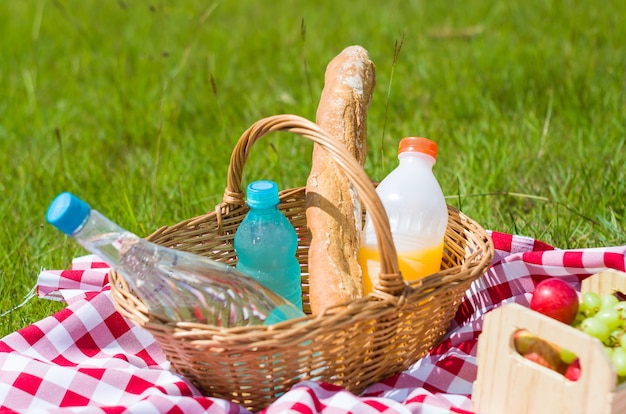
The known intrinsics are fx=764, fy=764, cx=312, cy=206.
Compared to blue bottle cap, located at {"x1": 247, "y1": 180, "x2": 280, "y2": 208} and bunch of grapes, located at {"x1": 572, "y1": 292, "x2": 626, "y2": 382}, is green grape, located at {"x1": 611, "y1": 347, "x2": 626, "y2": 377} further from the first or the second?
blue bottle cap, located at {"x1": 247, "y1": 180, "x2": 280, "y2": 208}

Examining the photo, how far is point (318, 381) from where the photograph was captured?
1.35m

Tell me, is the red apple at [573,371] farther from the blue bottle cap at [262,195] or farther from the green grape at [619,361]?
the blue bottle cap at [262,195]

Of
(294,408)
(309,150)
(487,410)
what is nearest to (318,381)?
(294,408)

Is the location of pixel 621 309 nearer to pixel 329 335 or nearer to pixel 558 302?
pixel 558 302

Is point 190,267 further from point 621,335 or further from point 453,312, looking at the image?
point 621,335

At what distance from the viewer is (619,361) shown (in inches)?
46.5

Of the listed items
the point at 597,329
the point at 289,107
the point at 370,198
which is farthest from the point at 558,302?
the point at 289,107

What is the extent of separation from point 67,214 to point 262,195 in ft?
1.38

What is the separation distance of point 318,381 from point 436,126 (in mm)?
1580

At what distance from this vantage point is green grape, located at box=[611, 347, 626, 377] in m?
1.18

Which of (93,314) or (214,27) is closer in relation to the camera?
(93,314)

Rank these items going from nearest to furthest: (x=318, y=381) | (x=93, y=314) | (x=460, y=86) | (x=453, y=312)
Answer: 1. (x=318, y=381)
2. (x=453, y=312)
3. (x=93, y=314)
4. (x=460, y=86)

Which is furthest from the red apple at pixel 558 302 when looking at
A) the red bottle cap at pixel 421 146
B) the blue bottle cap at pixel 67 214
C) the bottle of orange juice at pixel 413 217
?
the blue bottle cap at pixel 67 214

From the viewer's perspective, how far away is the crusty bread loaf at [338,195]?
1.48 meters
